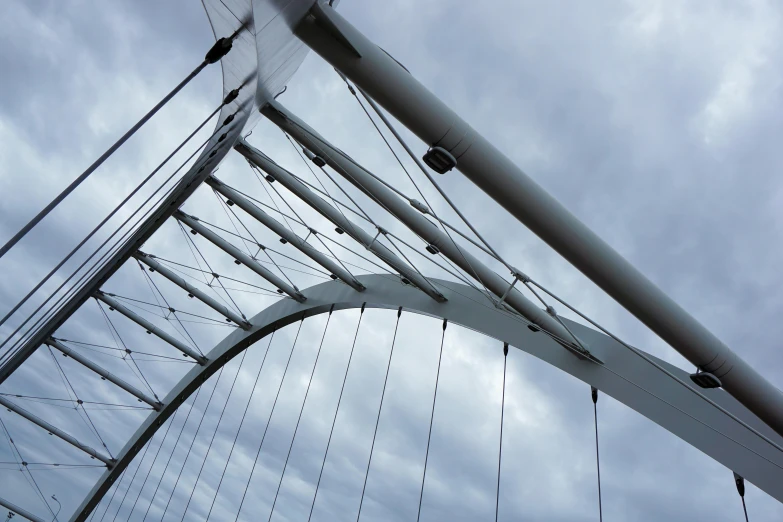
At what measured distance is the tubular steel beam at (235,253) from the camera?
18266 millimetres

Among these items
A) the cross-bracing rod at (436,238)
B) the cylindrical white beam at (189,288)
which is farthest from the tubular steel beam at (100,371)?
the cross-bracing rod at (436,238)

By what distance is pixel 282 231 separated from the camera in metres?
16.6

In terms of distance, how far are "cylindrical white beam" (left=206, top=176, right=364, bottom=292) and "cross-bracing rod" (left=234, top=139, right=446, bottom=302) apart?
2172 mm

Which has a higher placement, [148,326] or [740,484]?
[148,326]

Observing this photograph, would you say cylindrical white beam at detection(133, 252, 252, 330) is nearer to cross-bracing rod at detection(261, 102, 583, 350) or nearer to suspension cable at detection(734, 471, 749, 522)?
cross-bracing rod at detection(261, 102, 583, 350)

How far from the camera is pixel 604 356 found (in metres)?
12.5

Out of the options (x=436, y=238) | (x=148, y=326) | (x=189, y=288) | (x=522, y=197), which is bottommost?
(x=522, y=197)

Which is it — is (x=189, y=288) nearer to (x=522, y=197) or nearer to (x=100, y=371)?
(x=100, y=371)

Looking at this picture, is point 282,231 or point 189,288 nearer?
point 282,231

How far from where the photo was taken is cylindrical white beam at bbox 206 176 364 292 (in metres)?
15.8

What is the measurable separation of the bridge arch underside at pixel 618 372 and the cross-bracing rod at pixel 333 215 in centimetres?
76

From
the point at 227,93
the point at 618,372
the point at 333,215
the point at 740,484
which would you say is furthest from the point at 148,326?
the point at 740,484

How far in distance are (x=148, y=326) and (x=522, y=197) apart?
817 inches

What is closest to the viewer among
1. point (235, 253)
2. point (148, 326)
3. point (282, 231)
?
point (282, 231)
